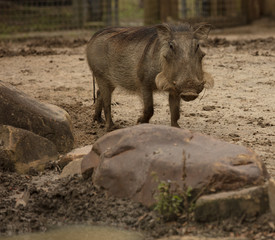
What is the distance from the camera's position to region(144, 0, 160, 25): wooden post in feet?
37.8

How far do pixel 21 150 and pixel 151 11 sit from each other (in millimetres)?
7449

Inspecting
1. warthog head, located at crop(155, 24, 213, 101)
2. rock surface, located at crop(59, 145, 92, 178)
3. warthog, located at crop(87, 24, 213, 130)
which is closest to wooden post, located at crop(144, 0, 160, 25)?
warthog, located at crop(87, 24, 213, 130)

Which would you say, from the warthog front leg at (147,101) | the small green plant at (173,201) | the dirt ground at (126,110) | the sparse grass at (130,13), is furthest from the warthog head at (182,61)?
the sparse grass at (130,13)

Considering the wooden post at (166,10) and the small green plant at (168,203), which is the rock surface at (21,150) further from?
the wooden post at (166,10)

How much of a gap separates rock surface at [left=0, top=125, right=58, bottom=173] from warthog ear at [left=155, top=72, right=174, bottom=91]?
106cm

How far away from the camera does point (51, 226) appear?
12.3 ft

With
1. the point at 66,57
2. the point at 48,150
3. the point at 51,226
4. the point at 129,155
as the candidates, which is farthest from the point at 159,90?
the point at 66,57

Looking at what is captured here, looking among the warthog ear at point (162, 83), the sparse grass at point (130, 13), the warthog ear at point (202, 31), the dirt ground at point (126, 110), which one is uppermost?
the warthog ear at point (202, 31)

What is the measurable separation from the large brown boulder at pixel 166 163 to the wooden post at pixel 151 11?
25.3ft

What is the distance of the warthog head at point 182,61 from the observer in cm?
483

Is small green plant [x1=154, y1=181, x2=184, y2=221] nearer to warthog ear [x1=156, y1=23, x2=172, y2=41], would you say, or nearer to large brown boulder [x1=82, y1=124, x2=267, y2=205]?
large brown boulder [x1=82, y1=124, x2=267, y2=205]

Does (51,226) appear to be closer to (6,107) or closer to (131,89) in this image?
(6,107)

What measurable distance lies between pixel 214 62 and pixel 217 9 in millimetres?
4315

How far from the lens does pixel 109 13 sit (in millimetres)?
11648
